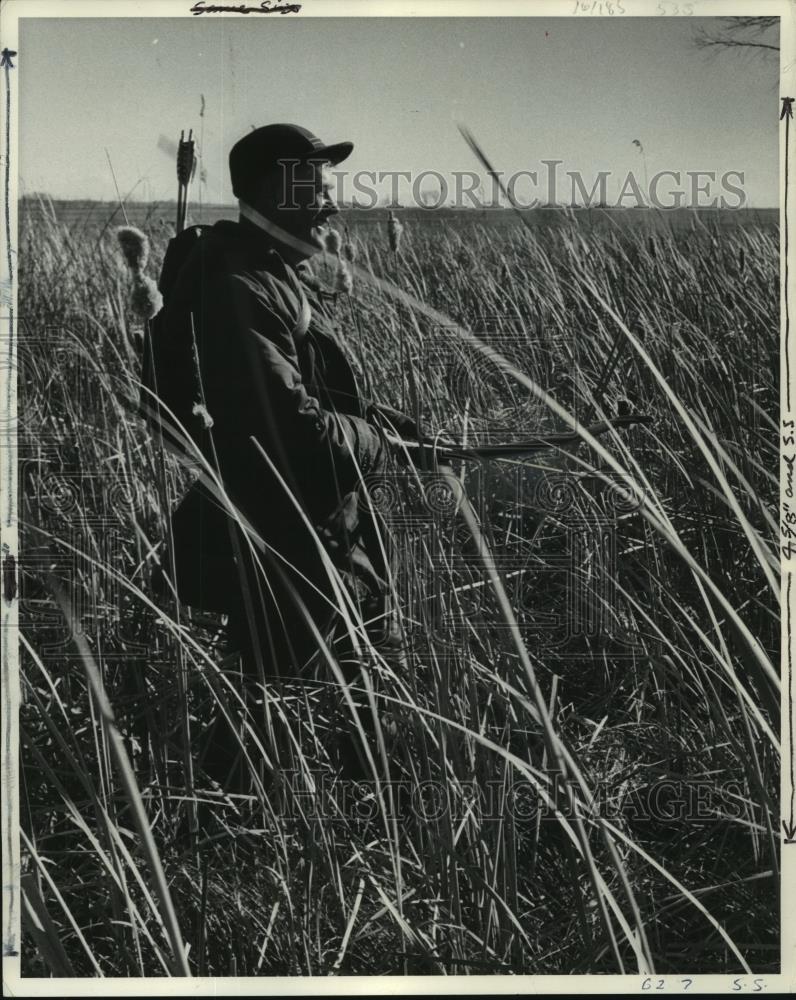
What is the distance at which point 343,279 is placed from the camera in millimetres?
2541

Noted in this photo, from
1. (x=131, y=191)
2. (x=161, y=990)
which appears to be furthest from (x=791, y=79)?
(x=161, y=990)

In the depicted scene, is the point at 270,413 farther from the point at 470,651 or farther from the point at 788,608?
the point at 788,608

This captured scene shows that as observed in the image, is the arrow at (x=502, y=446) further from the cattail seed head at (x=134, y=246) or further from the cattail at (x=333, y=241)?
the cattail seed head at (x=134, y=246)

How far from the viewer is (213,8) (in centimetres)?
254

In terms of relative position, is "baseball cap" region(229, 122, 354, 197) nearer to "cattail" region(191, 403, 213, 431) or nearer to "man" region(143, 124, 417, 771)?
"man" region(143, 124, 417, 771)

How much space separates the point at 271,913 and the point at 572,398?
56.4 inches

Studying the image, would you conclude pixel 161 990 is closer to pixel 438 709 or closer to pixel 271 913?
pixel 271 913

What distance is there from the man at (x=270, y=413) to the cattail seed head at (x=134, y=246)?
2.7 inches

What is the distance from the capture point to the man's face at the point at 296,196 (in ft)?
8.23
